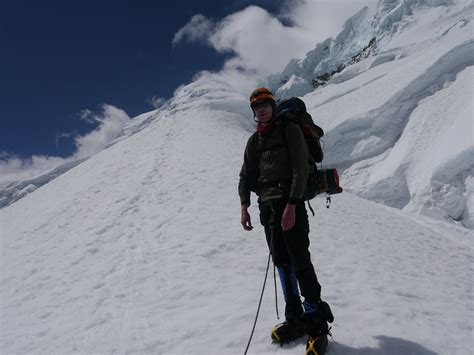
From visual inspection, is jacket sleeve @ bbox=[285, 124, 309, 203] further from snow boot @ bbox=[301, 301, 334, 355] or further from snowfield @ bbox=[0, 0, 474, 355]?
snowfield @ bbox=[0, 0, 474, 355]

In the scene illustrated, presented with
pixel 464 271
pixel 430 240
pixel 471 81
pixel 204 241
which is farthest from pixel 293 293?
pixel 471 81

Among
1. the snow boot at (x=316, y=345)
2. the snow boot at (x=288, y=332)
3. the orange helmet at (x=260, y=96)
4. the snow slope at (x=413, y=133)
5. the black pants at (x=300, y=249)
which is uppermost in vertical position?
the snow slope at (x=413, y=133)

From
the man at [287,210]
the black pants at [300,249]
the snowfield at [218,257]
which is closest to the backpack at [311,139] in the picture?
the man at [287,210]

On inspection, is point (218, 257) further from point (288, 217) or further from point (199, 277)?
point (288, 217)

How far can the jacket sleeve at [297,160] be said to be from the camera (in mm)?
3062

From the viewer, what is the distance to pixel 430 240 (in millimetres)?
9047

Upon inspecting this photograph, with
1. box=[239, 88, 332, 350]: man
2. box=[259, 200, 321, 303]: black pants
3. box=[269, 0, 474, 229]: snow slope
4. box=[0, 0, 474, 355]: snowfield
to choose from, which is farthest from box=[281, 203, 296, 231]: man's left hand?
box=[269, 0, 474, 229]: snow slope

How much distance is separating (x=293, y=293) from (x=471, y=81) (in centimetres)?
2030

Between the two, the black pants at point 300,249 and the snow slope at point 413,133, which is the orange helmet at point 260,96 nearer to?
the black pants at point 300,249

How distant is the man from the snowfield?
30 cm

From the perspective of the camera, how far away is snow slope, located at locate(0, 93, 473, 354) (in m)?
3.69

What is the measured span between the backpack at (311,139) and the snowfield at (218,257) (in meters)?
1.47

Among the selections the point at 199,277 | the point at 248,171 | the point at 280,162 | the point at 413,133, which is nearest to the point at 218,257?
the point at 199,277

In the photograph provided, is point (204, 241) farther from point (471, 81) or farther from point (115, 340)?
point (471, 81)
